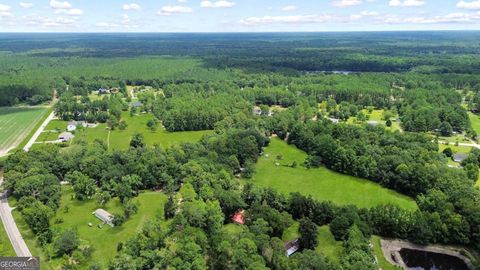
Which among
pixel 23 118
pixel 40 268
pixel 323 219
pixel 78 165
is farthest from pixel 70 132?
pixel 323 219

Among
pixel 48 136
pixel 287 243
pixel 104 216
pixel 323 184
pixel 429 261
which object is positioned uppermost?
pixel 287 243

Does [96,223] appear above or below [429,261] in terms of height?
above

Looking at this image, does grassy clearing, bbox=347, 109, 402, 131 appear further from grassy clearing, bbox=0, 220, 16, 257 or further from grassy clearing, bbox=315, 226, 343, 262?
grassy clearing, bbox=0, 220, 16, 257

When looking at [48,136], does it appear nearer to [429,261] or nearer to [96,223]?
[96,223]

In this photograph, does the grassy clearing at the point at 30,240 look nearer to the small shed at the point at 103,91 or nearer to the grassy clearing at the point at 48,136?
the grassy clearing at the point at 48,136

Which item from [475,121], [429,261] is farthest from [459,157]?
[475,121]

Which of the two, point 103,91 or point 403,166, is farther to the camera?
point 103,91

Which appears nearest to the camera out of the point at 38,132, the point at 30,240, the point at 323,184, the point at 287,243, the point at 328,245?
the point at 287,243

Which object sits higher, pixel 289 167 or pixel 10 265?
pixel 10 265

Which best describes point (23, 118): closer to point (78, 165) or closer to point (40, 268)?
point (78, 165)
